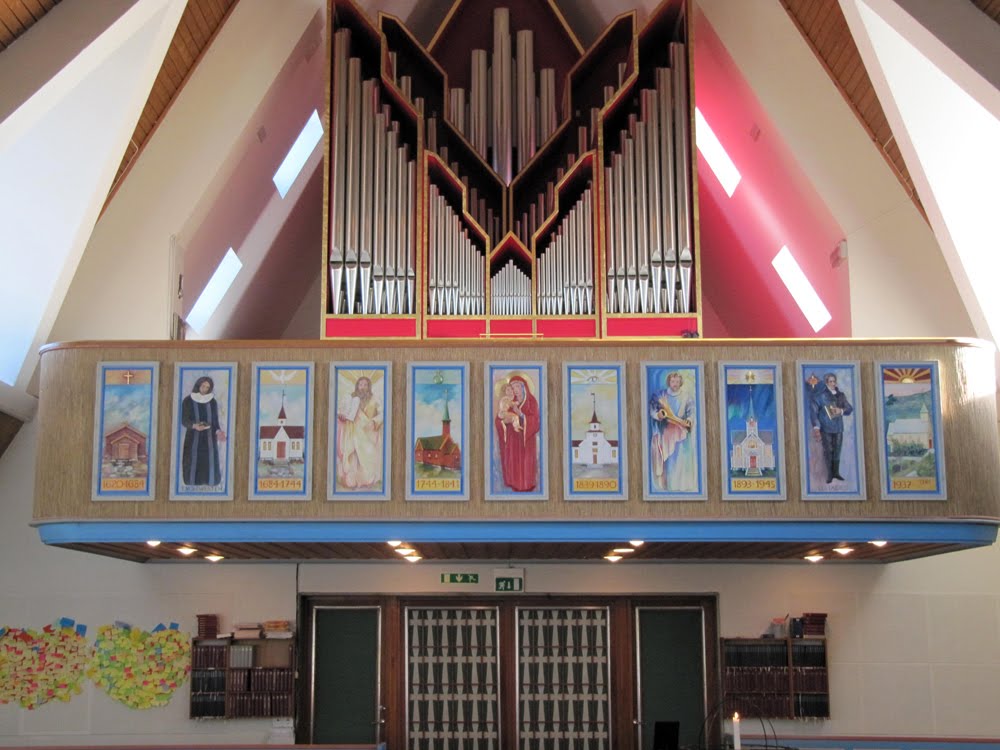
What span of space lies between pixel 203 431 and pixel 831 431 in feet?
17.9

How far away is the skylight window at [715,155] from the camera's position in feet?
53.6

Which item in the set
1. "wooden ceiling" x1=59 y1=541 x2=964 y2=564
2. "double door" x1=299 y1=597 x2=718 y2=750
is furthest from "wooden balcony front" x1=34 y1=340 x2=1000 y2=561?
"double door" x1=299 y1=597 x2=718 y2=750

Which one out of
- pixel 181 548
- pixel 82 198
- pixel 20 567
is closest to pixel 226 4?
pixel 82 198

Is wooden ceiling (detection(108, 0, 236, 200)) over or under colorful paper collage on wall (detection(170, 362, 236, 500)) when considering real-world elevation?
over

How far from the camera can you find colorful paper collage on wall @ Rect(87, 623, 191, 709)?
14633 millimetres

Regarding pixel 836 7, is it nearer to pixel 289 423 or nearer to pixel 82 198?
pixel 289 423

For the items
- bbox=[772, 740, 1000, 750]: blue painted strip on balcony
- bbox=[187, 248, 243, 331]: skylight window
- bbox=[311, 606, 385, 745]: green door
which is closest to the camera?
bbox=[772, 740, 1000, 750]: blue painted strip on balcony

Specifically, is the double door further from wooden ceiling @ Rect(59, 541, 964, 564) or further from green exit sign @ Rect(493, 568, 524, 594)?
wooden ceiling @ Rect(59, 541, 964, 564)

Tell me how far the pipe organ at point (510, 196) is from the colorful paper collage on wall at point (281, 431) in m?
1.47

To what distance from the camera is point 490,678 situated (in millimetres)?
15234

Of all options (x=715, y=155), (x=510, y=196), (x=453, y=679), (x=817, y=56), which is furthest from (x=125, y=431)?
(x=715, y=155)

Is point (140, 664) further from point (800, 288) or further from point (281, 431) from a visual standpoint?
point (800, 288)

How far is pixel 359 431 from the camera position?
40.5ft

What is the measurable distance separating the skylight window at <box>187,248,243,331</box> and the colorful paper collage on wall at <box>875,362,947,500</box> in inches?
290
